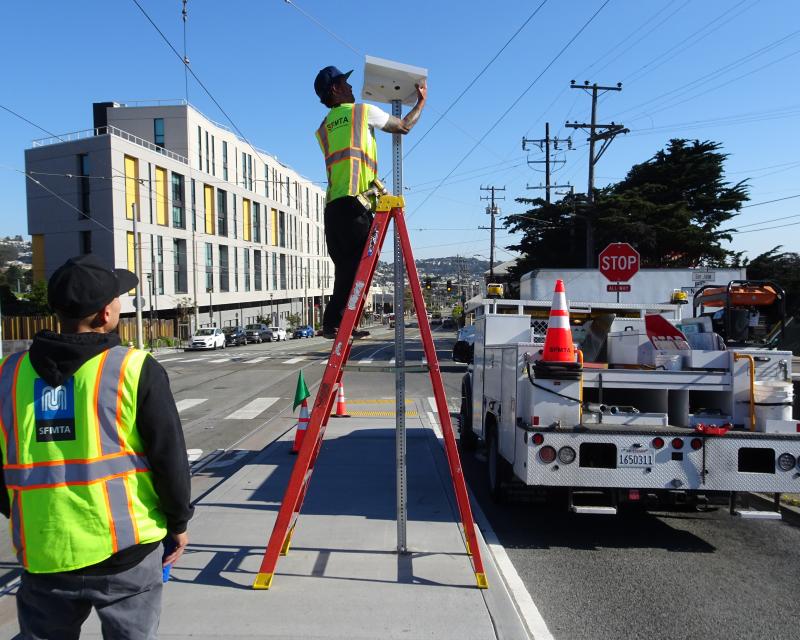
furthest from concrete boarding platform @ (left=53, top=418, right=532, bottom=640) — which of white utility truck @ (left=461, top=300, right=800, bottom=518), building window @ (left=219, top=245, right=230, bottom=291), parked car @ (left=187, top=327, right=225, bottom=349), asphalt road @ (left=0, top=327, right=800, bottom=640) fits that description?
building window @ (left=219, top=245, right=230, bottom=291)

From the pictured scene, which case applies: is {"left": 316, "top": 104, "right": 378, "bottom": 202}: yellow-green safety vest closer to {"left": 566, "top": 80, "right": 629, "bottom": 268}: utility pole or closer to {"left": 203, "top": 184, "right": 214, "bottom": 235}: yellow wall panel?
{"left": 566, "top": 80, "right": 629, "bottom": 268}: utility pole

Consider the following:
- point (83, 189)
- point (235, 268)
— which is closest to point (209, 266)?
point (235, 268)

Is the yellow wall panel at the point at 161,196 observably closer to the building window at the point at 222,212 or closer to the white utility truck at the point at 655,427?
the building window at the point at 222,212

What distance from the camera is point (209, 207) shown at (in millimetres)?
61812

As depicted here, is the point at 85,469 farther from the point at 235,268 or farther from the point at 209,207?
the point at 235,268

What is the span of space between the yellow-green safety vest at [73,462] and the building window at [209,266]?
6120 cm

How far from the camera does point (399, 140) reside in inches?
193

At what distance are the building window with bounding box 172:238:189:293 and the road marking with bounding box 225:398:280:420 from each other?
137 feet

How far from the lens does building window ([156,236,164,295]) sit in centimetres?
5341

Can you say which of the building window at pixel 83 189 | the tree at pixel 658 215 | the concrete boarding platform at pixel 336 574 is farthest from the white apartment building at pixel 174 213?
the concrete boarding platform at pixel 336 574

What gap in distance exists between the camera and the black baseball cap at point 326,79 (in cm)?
470

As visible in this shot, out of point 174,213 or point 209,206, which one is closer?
point 174,213

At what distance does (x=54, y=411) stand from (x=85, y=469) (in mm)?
218

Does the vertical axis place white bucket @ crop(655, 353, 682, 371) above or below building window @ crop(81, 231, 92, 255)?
below
